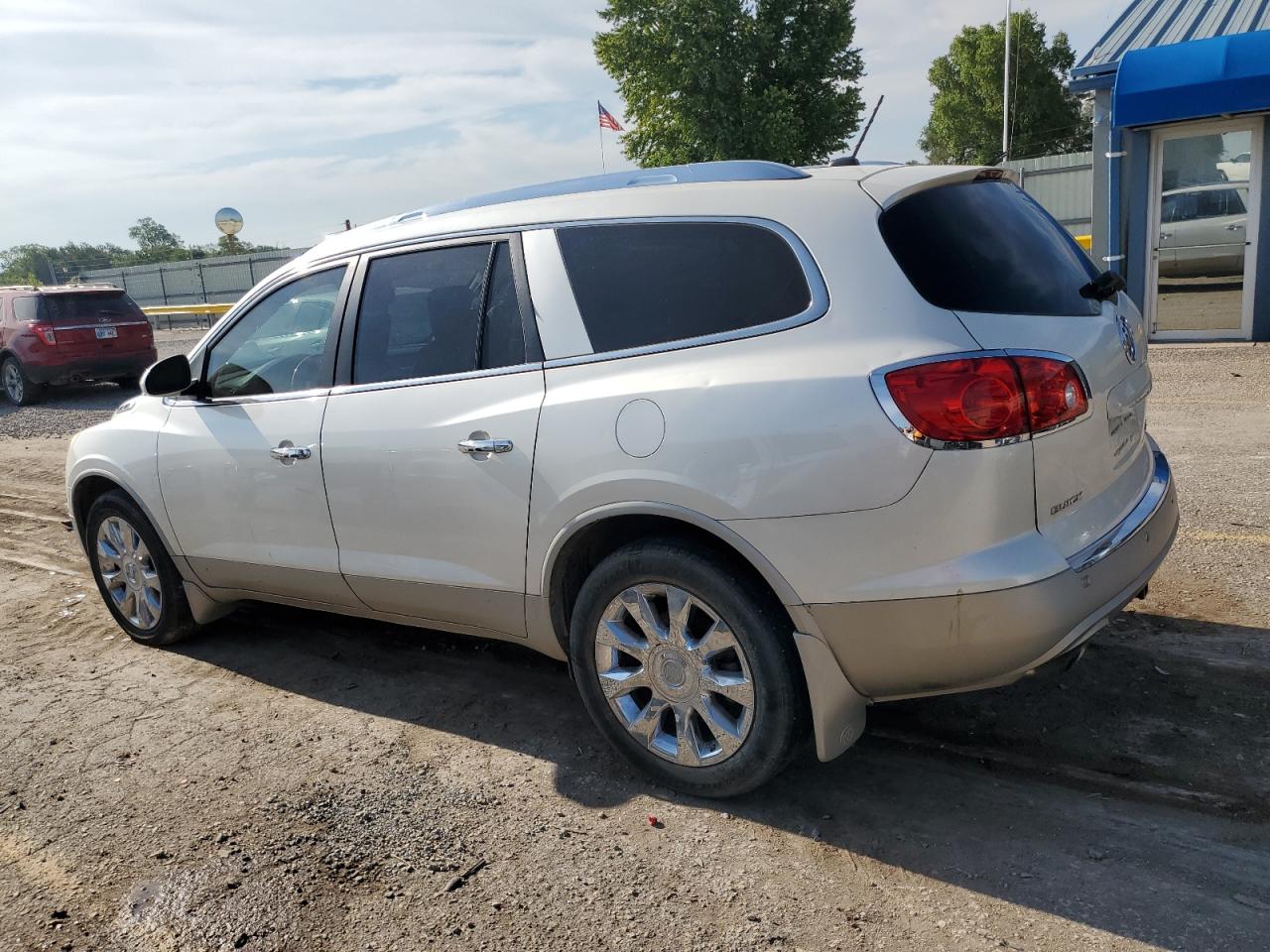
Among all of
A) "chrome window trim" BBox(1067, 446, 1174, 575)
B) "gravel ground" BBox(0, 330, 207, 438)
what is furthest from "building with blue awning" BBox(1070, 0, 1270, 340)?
"gravel ground" BBox(0, 330, 207, 438)

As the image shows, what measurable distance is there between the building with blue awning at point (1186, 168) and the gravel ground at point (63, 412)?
12.2 metres

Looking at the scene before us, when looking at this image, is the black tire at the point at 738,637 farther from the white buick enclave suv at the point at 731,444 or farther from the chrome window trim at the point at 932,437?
the chrome window trim at the point at 932,437

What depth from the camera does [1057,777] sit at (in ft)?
10.6

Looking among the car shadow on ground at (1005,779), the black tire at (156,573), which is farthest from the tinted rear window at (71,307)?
the car shadow on ground at (1005,779)

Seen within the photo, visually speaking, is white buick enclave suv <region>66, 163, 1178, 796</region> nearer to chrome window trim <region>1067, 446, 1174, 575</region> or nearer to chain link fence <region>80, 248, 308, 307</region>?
chrome window trim <region>1067, 446, 1174, 575</region>

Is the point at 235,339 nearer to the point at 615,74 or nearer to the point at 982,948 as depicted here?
the point at 982,948

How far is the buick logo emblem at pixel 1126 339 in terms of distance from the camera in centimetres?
324

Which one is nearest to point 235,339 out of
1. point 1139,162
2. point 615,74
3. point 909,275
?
point 909,275

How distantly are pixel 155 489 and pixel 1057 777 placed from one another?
3.82 meters

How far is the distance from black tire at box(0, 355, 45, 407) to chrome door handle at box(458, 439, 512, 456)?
49.5 ft

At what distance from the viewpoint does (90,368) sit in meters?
15.9

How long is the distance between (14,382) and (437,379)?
50.9 ft

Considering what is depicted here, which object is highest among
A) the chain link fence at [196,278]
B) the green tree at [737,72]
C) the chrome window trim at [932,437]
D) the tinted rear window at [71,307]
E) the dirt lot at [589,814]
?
the green tree at [737,72]

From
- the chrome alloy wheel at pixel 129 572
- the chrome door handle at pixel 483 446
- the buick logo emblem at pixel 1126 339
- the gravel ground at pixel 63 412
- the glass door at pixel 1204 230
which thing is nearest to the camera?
the buick logo emblem at pixel 1126 339
